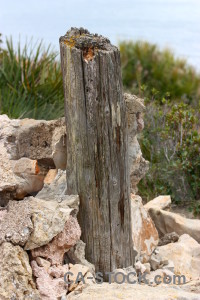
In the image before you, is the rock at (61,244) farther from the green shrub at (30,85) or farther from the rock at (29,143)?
the green shrub at (30,85)

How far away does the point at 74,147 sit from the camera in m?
4.09

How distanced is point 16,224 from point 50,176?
109 centimetres

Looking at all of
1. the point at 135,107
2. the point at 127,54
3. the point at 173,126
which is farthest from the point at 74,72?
the point at 127,54

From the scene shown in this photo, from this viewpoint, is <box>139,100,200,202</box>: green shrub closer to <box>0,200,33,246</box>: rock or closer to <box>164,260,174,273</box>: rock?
<box>164,260,174,273</box>: rock

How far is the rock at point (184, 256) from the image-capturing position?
4777 mm

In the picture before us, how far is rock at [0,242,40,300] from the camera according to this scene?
351 centimetres

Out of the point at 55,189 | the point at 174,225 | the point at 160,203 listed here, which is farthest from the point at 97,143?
the point at 160,203

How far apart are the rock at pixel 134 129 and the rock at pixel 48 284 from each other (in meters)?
1.49

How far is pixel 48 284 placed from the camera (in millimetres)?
3719

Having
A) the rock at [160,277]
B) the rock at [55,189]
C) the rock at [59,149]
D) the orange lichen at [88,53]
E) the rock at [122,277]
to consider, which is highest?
the orange lichen at [88,53]

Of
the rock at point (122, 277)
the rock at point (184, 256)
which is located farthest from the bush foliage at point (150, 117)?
the rock at point (122, 277)

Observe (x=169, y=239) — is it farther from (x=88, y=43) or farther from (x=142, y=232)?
(x=88, y=43)

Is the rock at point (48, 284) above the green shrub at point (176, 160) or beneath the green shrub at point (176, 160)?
beneath

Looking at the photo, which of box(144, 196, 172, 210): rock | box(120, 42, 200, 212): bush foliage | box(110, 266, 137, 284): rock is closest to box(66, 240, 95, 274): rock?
box(110, 266, 137, 284): rock
